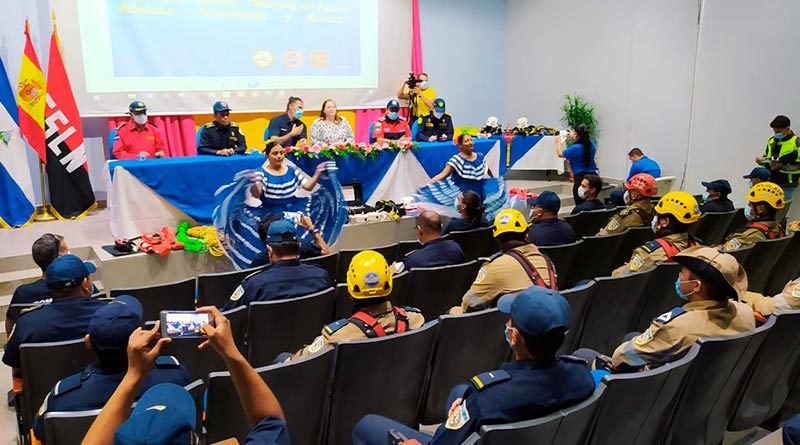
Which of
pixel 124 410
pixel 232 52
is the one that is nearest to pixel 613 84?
pixel 232 52

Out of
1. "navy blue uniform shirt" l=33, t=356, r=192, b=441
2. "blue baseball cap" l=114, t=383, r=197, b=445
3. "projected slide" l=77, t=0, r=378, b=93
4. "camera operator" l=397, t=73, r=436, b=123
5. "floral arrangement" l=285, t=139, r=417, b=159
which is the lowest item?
"navy blue uniform shirt" l=33, t=356, r=192, b=441

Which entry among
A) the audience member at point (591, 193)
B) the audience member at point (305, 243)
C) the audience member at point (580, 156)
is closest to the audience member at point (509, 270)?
the audience member at point (305, 243)

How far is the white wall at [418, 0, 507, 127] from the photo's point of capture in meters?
10.2

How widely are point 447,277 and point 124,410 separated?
2275mm

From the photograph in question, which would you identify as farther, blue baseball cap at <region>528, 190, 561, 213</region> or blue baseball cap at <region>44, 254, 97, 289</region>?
blue baseball cap at <region>528, 190, 561, 213</region>

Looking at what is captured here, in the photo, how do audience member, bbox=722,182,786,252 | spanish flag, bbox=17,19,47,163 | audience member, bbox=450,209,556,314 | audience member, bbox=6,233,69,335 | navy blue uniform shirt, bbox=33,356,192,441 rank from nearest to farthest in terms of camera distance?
navy blue uniform shirt, bbox=33,356,192,441, audience member, bbox=450,209,556,314, audience member, bbox=6,233,69,335, audience member, bbox=722,182,786,252, spanish flag, bbox=17,19,47,163

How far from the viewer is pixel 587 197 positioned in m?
5.40

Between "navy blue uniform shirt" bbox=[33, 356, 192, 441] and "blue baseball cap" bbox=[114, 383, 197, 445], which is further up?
"blue baseball cap" bbox=[114, 383, 197, 445]

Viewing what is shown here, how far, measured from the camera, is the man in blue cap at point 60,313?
250 centimetres

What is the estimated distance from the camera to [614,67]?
362 inches

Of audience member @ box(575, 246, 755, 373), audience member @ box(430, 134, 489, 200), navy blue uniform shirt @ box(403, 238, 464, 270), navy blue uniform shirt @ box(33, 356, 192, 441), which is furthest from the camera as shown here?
audience member @ box(430, 134, 489, 200)

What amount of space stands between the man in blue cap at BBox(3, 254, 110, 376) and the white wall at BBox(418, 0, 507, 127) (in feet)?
27.4

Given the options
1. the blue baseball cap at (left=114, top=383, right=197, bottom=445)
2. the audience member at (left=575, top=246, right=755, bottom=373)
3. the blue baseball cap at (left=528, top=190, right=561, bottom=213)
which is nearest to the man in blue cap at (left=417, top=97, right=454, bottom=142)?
the blue baseball cap at (left=528, top=190, right=561, bottom=213)

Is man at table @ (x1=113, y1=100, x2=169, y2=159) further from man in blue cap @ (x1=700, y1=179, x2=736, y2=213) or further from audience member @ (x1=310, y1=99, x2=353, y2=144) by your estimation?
man in blue cap @ (x1=700, y1=179, x2=736, y2=213)
